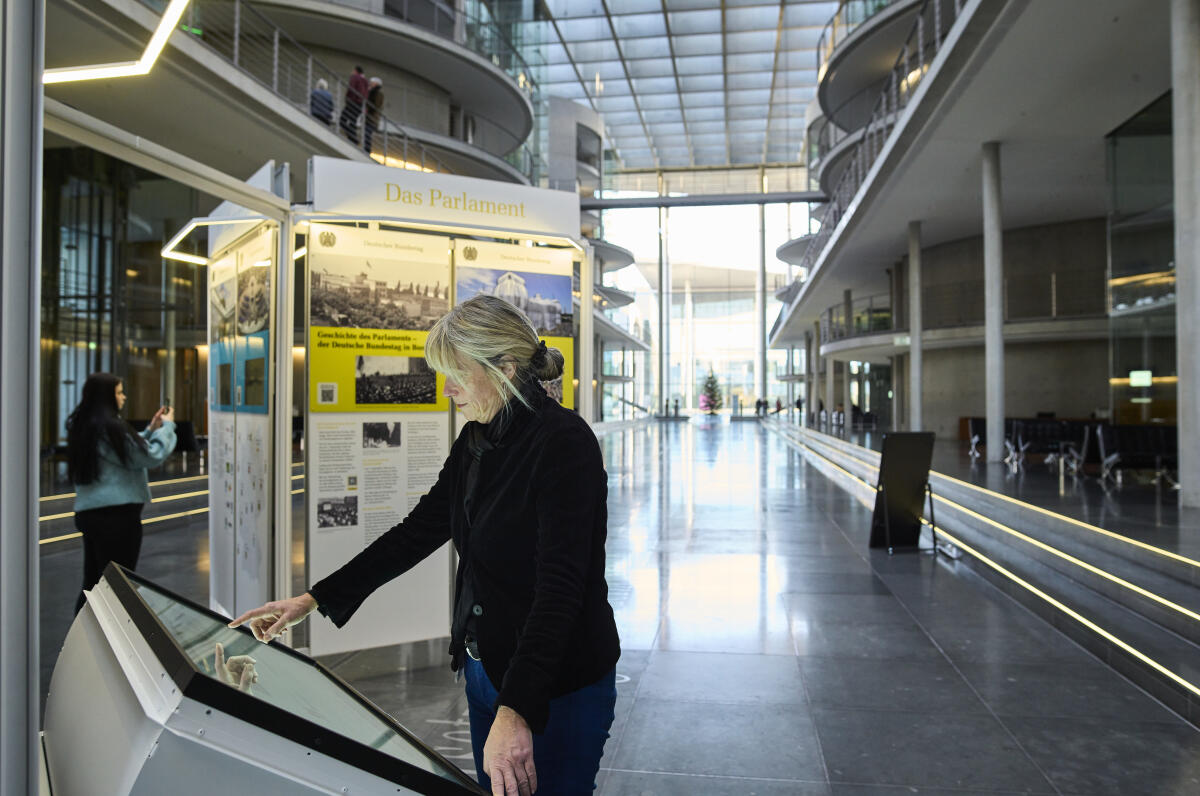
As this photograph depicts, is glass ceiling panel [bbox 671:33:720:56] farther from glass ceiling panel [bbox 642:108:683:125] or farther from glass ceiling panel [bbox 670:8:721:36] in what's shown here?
glass ceiling panel [bbox 642:108:683:125]

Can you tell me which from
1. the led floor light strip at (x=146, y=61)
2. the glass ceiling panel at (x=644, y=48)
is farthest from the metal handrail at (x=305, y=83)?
the glass ceiling panel at (x=644, y=48)

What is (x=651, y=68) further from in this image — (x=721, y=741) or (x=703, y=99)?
(x=721, y=741)

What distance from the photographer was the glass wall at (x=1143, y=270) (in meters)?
11.2

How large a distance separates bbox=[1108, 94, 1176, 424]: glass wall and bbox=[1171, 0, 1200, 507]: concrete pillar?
333 centimetres

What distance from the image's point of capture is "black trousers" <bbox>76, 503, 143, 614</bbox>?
4934 millimetres

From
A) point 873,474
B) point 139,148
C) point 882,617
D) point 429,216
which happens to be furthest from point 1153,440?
point 139,148

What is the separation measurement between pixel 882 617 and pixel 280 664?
490 cm

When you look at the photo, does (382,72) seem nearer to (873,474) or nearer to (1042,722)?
(873,474)

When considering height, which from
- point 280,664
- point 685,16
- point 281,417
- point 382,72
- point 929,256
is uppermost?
point 685,16

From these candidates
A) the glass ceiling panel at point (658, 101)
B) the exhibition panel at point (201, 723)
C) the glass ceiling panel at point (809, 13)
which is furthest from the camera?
the glass ceiling panel at point (658, 101)

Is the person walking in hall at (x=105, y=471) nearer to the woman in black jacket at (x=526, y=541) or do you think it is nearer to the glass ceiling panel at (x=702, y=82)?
the woman in black jacket at (x=526, y=541)

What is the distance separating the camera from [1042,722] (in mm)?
3836

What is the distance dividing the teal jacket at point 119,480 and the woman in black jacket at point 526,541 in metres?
Answer: 3.73

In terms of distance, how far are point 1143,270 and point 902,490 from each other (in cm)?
649
